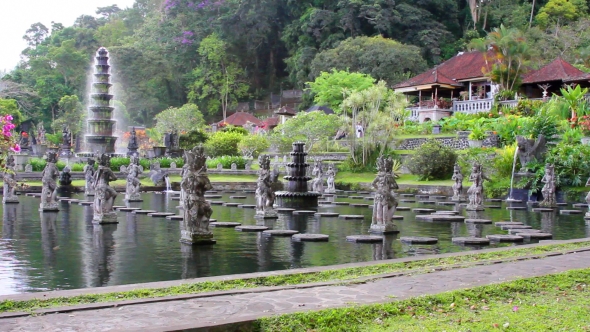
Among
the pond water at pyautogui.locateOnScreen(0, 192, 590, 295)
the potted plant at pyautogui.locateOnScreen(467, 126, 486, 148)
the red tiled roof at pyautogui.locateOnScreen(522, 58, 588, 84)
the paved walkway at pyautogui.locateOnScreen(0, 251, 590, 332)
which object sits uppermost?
the red tiled roof at pyautogui.locateOnScreen(522, 58, 588, 84)

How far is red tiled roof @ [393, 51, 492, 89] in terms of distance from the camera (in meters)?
55.2

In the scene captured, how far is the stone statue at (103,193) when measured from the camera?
17.2 meters

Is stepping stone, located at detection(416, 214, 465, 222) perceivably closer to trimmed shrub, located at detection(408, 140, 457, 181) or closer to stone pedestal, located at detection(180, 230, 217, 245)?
stone pedestal, located at detection(180, 230, 217, 245)

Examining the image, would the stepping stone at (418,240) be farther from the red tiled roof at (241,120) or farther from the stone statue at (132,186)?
the red tiled roof at (241,120)

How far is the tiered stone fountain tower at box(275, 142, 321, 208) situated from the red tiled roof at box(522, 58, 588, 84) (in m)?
29.2

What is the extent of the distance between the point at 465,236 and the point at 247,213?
27.3ft

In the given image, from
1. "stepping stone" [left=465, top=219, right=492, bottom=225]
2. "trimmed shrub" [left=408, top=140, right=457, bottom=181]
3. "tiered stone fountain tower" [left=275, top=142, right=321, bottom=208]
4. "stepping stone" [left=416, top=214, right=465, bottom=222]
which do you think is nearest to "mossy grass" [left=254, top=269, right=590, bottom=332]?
"stepping stone" [left=465, top=219, right=492, bottom=225]

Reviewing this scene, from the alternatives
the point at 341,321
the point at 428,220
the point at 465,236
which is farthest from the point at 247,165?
the point at 341,321

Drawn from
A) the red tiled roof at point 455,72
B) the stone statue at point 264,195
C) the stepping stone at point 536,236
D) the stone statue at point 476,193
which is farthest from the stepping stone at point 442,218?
the red tiled roof at point 455,72

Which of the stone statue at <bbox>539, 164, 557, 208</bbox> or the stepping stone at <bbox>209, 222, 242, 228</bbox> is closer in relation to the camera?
the stepping stone at <bbox>209, 222, 242, 228</bbox>

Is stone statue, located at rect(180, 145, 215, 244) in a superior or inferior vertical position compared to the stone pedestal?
superior

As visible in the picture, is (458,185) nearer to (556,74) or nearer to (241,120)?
(556,74)

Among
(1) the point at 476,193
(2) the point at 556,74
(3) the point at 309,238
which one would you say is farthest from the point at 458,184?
(2) the point at 556,74

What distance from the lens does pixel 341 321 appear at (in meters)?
6.51
